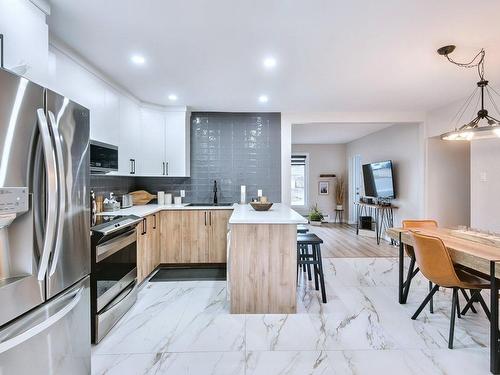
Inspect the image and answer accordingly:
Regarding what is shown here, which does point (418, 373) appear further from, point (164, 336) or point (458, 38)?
point (458, 38)

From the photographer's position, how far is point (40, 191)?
47.7 inches

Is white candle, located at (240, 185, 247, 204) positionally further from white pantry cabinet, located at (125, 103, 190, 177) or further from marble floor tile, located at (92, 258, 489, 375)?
marble floor tile, located at (92, 258, 489, 375)

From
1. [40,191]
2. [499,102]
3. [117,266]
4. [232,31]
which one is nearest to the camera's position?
[40,191]

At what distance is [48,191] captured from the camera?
1.23 m

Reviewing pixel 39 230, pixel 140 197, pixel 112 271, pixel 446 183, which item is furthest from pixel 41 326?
pixel 446 183

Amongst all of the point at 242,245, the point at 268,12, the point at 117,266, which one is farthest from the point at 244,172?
the point at 268,12

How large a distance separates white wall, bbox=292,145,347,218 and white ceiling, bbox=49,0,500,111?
492cm

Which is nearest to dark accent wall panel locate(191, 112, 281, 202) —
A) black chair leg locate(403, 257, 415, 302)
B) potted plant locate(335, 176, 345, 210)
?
black chair leg locate(403, 257, 415, 302)

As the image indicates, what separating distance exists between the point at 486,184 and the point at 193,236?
395 centimetres

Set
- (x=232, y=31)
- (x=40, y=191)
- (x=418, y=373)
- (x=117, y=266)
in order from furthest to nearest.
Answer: (x=117, y=266), (x=232, y=31), (x=418, y=373), (x=40, y=191)

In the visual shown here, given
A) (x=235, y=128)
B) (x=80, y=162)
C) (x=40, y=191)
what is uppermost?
(x=235, y=128)

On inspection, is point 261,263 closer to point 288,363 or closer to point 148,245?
point 288,363

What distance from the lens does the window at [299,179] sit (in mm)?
8711

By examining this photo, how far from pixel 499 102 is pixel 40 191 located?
458cm
